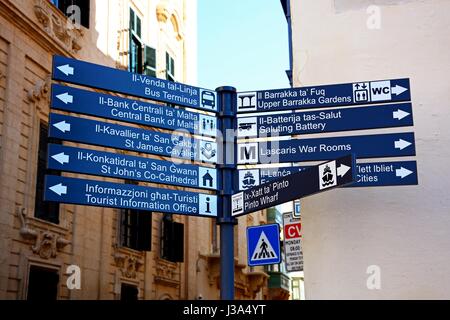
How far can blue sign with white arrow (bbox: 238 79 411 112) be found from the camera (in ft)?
23.9

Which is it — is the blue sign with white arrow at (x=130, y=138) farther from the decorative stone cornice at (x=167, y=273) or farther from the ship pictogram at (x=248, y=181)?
the decorative stone cornice at (x=167, y=273)

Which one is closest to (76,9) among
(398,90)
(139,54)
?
(139,54)

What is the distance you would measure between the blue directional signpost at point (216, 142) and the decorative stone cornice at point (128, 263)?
28.1 ft

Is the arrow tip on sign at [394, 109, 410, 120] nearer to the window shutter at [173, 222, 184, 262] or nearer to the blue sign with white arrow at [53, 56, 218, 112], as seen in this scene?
the blue sign with white arrow at [53, 56, 218, 112]

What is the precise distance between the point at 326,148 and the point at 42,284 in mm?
7446

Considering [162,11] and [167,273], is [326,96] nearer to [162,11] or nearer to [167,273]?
[167,273]

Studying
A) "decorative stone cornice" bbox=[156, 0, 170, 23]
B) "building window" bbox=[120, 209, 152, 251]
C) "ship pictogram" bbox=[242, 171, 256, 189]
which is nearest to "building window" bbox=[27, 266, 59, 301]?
"building window" bbox=[120, 209, 152, 251]

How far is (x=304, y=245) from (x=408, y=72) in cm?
238

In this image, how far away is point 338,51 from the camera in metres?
7.98

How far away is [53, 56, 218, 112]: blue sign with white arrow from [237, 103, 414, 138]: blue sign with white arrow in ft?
1.74

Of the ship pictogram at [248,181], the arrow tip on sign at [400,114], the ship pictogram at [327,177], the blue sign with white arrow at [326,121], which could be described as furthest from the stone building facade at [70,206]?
the arrow tip on sign at [400,114]

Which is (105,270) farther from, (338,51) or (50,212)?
(338,51)

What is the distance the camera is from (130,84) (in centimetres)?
742
